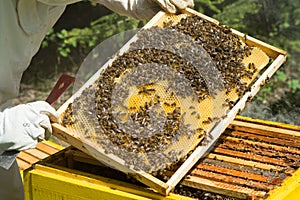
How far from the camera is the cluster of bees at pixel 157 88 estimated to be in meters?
2.99

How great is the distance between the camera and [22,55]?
344 cm

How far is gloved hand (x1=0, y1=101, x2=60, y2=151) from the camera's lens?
2877 millimetres

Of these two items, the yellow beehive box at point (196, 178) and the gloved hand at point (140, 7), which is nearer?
the yellow beehive box at point (196, 178)

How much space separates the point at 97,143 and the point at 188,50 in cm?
74

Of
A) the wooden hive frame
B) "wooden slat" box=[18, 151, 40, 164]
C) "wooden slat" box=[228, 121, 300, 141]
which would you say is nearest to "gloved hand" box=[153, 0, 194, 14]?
the wooden hive frame

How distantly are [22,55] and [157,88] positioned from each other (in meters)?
0.76

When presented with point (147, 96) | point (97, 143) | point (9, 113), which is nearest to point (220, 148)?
point (147, 96)

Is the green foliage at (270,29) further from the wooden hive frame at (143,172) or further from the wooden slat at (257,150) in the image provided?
the wooden hive frame at (143,172)

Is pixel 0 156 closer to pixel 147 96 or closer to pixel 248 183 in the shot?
pixel 147 96

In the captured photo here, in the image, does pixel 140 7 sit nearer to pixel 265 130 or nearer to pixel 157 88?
pixel 157 88

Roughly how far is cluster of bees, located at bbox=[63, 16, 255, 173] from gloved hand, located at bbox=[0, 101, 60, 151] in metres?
0.17

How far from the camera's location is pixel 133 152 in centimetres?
295

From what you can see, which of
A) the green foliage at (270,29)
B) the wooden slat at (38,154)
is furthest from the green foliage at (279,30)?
the wooden slat at (38,154)

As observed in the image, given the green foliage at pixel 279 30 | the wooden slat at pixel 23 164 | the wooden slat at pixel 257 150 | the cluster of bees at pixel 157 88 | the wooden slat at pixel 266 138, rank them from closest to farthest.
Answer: the cluster of bees at pixel 157 88, the wooden slat at pixel 257 150, the wooden slat at pixel 266 138, the wooden slat at pixel 23 164, the green foliage at pixel 279 30
